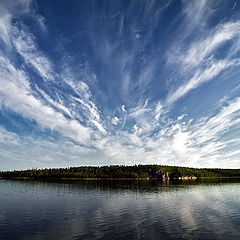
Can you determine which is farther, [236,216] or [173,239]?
[236,216]

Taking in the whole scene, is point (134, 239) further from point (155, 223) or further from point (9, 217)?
point (9, 217)

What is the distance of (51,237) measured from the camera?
38219 mm

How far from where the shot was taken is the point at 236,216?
5706cm

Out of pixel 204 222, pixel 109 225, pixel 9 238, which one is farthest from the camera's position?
pixel 204 222

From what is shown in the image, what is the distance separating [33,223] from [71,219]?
7.96m

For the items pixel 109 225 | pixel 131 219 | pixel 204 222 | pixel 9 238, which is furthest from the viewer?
pixel 131 219

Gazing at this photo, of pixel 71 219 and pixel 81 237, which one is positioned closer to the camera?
pixel 81 237

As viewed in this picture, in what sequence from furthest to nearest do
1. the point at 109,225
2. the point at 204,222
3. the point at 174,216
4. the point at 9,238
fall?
the point at 174,216, the point at 204,222, the point at 109,225, the point at 9,238

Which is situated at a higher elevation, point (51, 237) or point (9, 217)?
point (9, 217)

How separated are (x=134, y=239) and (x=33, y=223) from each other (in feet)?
71.6

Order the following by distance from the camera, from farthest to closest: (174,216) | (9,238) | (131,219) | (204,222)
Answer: (174,216) < (131,219) < (204,222) < (9,238)

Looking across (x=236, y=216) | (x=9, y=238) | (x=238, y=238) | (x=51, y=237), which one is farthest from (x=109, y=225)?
(x=236, y=216)

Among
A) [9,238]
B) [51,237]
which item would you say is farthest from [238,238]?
[9,238]

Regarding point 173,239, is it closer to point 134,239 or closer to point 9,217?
point 134,239
